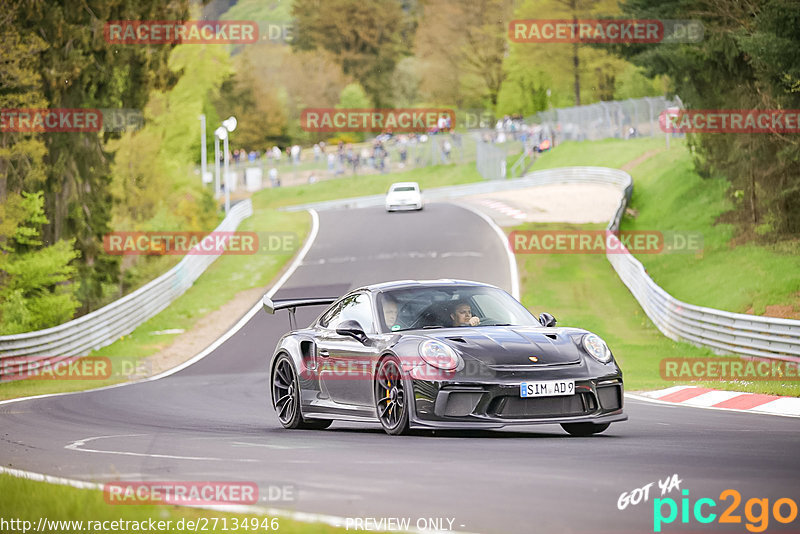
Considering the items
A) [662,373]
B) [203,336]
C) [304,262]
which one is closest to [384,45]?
[304,262]

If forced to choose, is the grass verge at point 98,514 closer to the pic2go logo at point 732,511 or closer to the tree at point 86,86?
the pic2go logo at point 732,511

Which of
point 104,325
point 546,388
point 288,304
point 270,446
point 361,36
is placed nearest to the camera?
point 546,388

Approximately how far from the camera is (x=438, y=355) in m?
10.2

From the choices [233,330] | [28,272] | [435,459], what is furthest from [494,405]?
[28,272]

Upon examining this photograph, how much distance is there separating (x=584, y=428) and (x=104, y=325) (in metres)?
21.2

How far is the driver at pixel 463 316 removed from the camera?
1127cm

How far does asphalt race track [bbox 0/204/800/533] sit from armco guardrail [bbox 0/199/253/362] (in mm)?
7468

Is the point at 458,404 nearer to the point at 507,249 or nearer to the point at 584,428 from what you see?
the point at 584,428

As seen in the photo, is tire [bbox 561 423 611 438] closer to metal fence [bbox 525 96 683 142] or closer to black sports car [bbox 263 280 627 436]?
black sports car [bbox 263 280 627 436]

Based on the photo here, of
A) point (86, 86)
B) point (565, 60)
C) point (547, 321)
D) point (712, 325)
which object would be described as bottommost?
point (712, 325)

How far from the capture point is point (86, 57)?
37.1m

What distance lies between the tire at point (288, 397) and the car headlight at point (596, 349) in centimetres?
315

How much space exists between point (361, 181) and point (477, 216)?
131 ft

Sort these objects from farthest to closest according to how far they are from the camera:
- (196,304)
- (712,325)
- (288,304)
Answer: (196,304) < (712,325) < (288,304)
